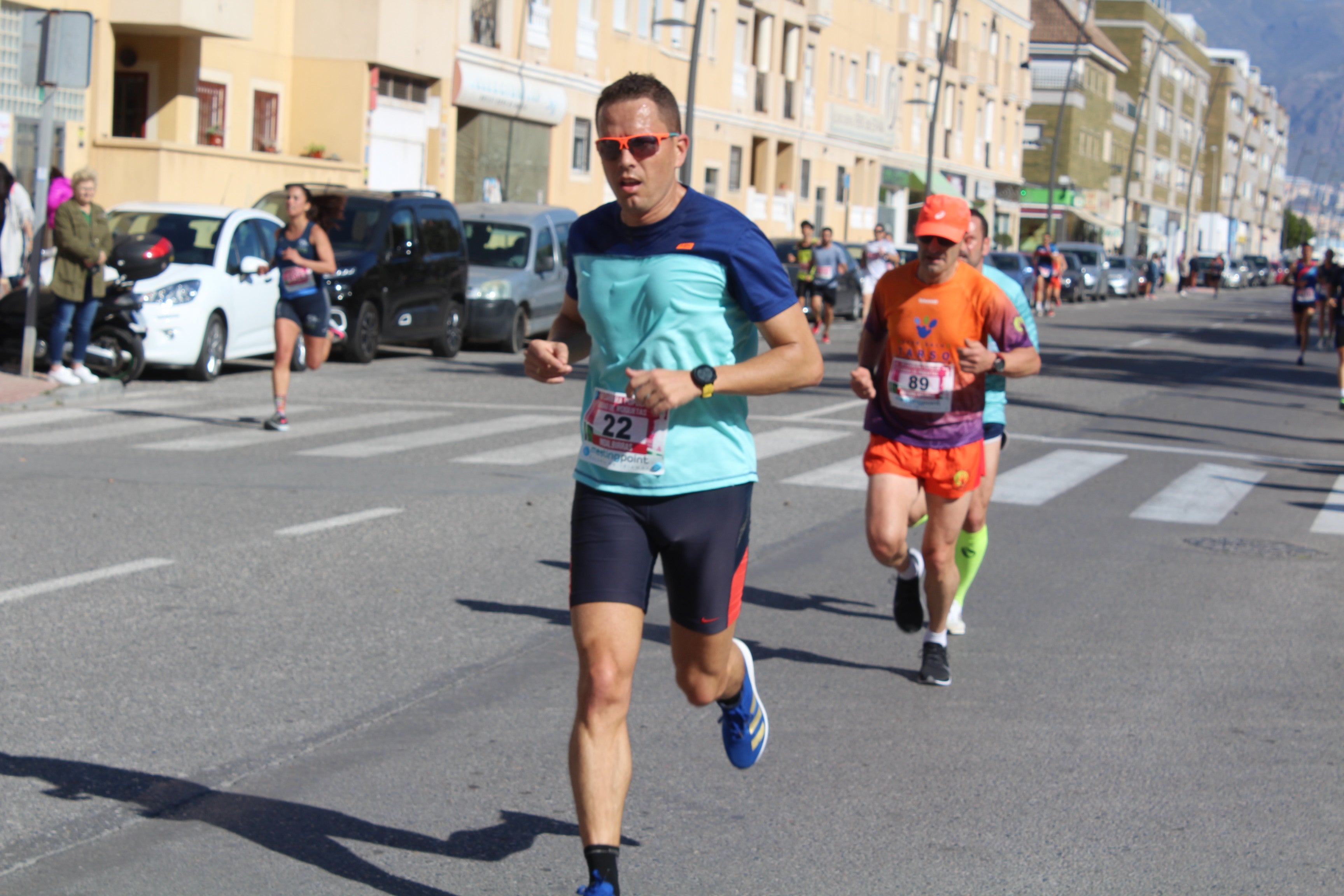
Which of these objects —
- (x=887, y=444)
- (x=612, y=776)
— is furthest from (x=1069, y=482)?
(x=612, y=776)

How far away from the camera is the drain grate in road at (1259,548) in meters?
9.27

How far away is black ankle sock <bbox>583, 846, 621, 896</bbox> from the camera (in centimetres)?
367

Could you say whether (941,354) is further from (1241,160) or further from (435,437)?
(1241,160)

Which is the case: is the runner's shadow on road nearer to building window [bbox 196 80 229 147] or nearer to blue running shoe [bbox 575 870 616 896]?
blue running shoe [bbox 575 870 616 896]

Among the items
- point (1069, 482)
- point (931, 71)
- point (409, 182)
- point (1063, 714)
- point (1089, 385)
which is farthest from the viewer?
point (931, 71)

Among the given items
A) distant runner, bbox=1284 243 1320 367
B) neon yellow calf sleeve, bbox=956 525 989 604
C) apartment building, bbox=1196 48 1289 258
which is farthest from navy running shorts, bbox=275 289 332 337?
apartment building, bbox=1196 48 1289 258

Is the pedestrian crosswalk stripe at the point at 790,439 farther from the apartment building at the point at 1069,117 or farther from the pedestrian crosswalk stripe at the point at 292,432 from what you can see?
the apartment building at the point at 1069,117

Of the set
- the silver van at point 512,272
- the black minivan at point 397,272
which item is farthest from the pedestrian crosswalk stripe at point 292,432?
the silver van at point 512,272

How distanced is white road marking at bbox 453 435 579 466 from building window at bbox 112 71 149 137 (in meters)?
15.9

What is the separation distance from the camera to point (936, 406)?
20.3 feet

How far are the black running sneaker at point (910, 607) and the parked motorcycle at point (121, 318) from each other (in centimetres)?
1105

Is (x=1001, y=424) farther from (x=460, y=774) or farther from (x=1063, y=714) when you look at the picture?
(x=460, y=774)

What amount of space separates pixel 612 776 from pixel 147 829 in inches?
51.9

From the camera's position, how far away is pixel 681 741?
529 centimetres
